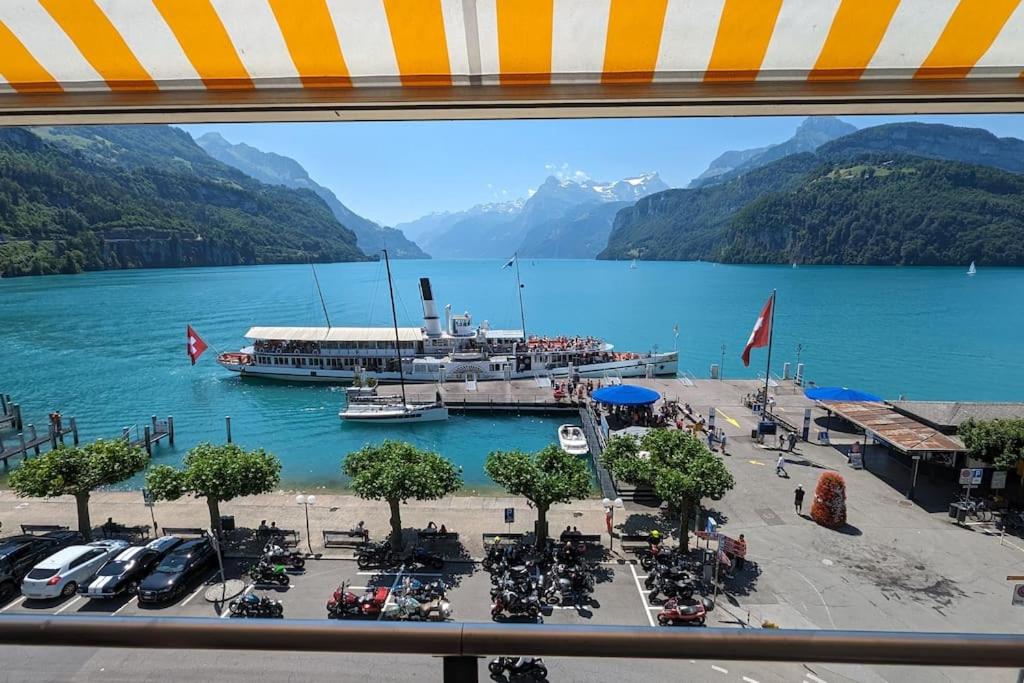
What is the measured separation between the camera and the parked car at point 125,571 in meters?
11.2

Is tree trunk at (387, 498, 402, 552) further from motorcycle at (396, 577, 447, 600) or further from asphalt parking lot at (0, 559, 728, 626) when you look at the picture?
motorcycle at (396, 577, 447, 600)

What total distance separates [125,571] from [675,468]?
13469 millimetres

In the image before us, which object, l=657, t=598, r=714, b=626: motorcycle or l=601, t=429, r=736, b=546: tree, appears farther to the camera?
Result: l=601, t=429, r=736, b=546: tree

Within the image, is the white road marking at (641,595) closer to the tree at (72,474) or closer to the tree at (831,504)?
the tree at (831,504)

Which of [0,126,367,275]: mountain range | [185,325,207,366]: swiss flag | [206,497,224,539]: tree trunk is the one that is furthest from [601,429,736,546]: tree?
[0,126,367,275]: mountain range

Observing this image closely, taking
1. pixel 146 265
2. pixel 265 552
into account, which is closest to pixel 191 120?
pixel 265 552

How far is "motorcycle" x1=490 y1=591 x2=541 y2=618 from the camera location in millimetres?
10141

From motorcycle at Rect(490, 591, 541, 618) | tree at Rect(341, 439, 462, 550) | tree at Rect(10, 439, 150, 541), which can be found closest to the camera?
motorcycle at Rect(490, 591, 541, 618)

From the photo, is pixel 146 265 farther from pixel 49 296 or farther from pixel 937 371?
pixel 937 371

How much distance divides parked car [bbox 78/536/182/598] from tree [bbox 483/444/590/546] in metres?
8.58

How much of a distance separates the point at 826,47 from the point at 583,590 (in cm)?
1171

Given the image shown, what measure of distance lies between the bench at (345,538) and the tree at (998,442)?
61.7ft

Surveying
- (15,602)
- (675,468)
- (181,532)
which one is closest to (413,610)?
(675,468)

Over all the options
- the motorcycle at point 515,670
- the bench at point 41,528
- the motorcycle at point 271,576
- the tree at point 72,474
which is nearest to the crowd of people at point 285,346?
the bench at point 41,528
